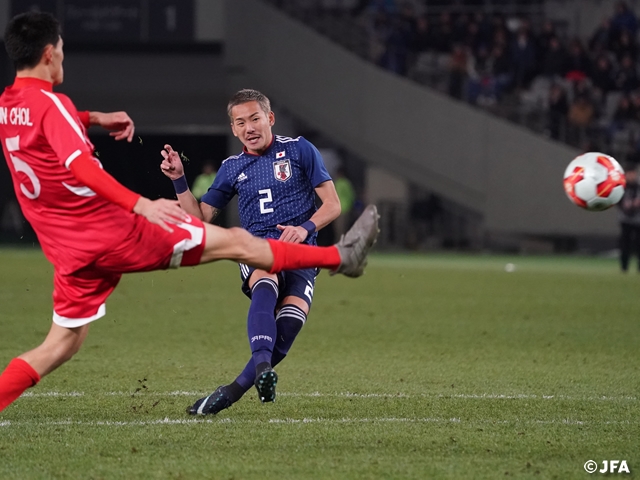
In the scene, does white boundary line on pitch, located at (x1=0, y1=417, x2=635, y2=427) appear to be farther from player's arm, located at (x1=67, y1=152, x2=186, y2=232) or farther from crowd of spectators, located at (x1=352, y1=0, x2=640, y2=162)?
crowd of spectators, located at (x1=352, y1=0, x2=640, y2=162)

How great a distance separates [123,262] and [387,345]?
510 centimetres

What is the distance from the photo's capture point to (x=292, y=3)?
88.4 ft

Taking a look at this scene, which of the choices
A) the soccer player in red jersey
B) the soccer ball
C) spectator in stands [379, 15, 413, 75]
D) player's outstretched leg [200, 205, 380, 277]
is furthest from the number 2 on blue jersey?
spectator in stands [379, 15, 413, 75]

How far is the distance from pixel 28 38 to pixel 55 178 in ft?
2.22

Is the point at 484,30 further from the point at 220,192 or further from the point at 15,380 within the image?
the point at 15,380

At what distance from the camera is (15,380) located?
200 inches

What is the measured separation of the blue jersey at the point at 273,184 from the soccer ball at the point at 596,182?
3.11 metres

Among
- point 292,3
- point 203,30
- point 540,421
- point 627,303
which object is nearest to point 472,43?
point 292,3

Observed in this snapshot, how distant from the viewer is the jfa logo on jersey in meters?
6.37

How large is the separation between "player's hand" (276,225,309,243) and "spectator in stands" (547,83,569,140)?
64.2ft

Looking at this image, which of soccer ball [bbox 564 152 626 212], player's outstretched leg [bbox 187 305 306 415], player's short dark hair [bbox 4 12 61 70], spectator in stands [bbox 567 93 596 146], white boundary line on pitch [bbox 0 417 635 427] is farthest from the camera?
spectator in stands [bbox 567 93 596 146]

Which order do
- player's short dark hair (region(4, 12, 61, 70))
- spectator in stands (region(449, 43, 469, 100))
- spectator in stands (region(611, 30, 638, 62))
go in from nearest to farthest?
player's short dark hair (region(4, 12, 61, 70))
spectator in stands (region(611, 30, 638, 62))
spectator in stands (region(449, 43, 469, 100))

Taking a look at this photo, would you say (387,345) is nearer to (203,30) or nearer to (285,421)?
(285,421)

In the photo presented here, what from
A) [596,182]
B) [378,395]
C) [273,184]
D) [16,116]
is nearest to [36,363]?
[16,116]
